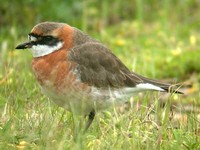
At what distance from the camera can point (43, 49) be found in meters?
6.19

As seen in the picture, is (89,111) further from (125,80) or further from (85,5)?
(85,5)

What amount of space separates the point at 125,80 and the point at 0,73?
217 cm

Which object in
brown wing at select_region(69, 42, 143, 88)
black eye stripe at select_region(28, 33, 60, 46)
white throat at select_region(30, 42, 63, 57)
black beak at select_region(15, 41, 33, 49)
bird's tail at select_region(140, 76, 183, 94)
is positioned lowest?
bird's tail at select_region(140, 76, 183, 94)

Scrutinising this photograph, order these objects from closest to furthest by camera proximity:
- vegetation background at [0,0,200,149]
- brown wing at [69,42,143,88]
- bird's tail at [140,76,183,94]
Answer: vegetation background at [0,0,200,149], brown wing at [69,42,143,88], bird's tail at [140,76,183,94]

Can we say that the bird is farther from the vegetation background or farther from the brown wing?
the vegetation background

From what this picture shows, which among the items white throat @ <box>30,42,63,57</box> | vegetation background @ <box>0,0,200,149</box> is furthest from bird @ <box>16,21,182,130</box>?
vegetation background @ <box>0,0,200,149</box>

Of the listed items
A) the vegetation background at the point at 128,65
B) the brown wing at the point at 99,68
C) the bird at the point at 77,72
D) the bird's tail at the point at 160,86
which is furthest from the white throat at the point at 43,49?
Answer: the bird's tail at the point at 160,86

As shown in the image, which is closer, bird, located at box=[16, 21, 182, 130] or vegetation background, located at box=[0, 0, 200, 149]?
vegetation background, located at box=[0, 0, 200, 149]

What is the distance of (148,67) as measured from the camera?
30.5ft

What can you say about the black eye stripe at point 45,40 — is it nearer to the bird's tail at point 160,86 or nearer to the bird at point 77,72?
the bird at point 77,72

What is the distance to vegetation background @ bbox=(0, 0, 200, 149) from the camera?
5.45 m

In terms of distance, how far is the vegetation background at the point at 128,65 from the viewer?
5.45m

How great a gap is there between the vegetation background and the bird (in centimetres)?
18

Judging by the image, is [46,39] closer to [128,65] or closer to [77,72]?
[77,72]
